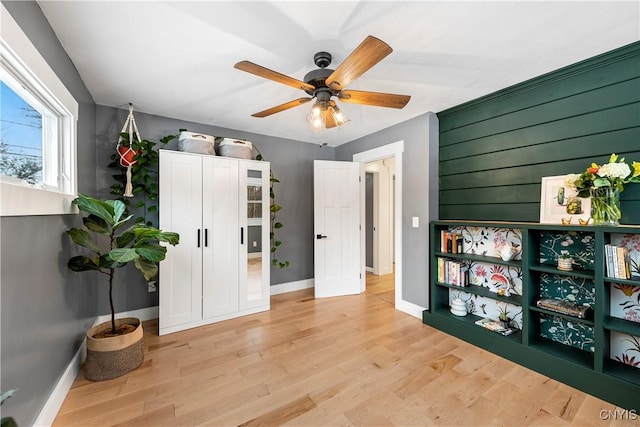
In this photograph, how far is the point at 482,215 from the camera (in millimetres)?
2691

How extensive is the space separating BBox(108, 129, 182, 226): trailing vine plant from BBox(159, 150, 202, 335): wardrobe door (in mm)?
281

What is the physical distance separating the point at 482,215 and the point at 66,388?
3.71 meters

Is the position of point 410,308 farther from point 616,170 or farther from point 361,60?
point 361,60

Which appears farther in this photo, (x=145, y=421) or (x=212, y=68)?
(x=212, y=68)

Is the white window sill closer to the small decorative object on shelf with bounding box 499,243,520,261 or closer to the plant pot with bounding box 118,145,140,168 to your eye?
the plant pot with bounding box 118,145,140,168

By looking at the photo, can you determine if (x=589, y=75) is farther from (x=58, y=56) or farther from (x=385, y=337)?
(x=58, y=56)

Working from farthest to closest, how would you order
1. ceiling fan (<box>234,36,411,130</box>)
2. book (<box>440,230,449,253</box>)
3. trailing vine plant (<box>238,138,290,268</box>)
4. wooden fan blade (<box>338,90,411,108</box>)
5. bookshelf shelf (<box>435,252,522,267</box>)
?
trailing vine plant (<box>238,138,290,268</box>), book (<box>440,230,449,253</box>), bookshelf shelf (<box>435,252,522,267</box>), wooden fan blade (<box>338,90,411,108</box>), ceiling fan (<box>234,36,411,130</box>)

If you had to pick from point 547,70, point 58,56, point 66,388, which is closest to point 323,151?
point 547,70

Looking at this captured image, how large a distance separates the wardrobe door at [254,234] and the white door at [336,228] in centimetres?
82

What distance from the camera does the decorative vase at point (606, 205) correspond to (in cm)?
183

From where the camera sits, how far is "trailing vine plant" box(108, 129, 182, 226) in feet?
9.19

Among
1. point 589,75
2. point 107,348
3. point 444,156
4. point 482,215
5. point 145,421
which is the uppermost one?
point 589,75

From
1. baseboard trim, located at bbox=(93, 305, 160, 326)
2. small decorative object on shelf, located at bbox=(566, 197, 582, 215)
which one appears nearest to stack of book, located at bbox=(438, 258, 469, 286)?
small decorative object on shelf, located at bbox=(566, 197, 582, 215)

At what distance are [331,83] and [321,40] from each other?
0.30 m
